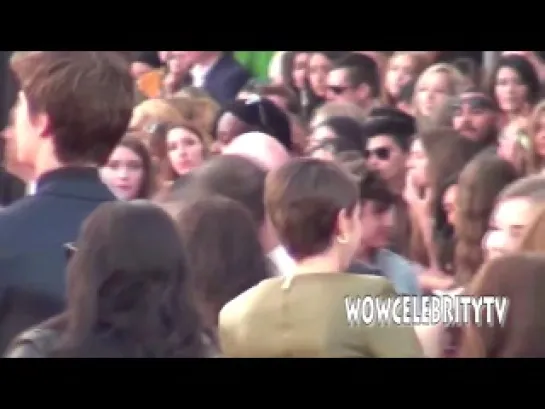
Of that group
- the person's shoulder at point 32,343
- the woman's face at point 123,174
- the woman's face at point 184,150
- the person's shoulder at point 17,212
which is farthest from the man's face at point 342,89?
the person's shoulder at point 32,343

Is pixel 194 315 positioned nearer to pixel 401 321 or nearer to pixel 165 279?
pixel 165 279

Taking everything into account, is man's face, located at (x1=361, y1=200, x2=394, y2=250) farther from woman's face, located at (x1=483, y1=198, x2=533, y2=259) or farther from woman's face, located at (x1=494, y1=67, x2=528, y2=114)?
woman's face, located at (x1=494, y1=67, x2=528, y2=114)

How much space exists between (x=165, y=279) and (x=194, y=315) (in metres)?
0.15

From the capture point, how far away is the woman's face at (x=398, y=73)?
4.60 m

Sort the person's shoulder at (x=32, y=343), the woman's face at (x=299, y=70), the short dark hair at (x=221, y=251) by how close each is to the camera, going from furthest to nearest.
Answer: the woman's face at (x=299, y=70), the short dark hair at (x=221, y=251), the person's shoulder at (x=32, y=343)

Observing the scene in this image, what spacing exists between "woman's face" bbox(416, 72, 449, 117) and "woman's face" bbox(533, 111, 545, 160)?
0.33m

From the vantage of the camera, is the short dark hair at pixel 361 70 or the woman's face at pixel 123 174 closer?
the woman's face at pixel 123 174

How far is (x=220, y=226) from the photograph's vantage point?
452 cm

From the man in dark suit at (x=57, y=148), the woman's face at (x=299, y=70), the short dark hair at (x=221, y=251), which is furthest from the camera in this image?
the woman's face at (x=299, y=70)

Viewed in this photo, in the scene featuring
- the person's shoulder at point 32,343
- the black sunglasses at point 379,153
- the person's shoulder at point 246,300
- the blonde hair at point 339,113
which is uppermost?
the blonde hair at point 339,113

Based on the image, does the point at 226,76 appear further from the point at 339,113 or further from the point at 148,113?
the point at 339,113

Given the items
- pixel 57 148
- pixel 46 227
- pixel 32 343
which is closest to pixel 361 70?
pixel 57 148

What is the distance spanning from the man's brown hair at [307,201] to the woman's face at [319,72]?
27 centimetres

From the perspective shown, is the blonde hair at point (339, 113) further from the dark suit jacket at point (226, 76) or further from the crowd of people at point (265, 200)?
the dark suit jacket at point (226, 76)
